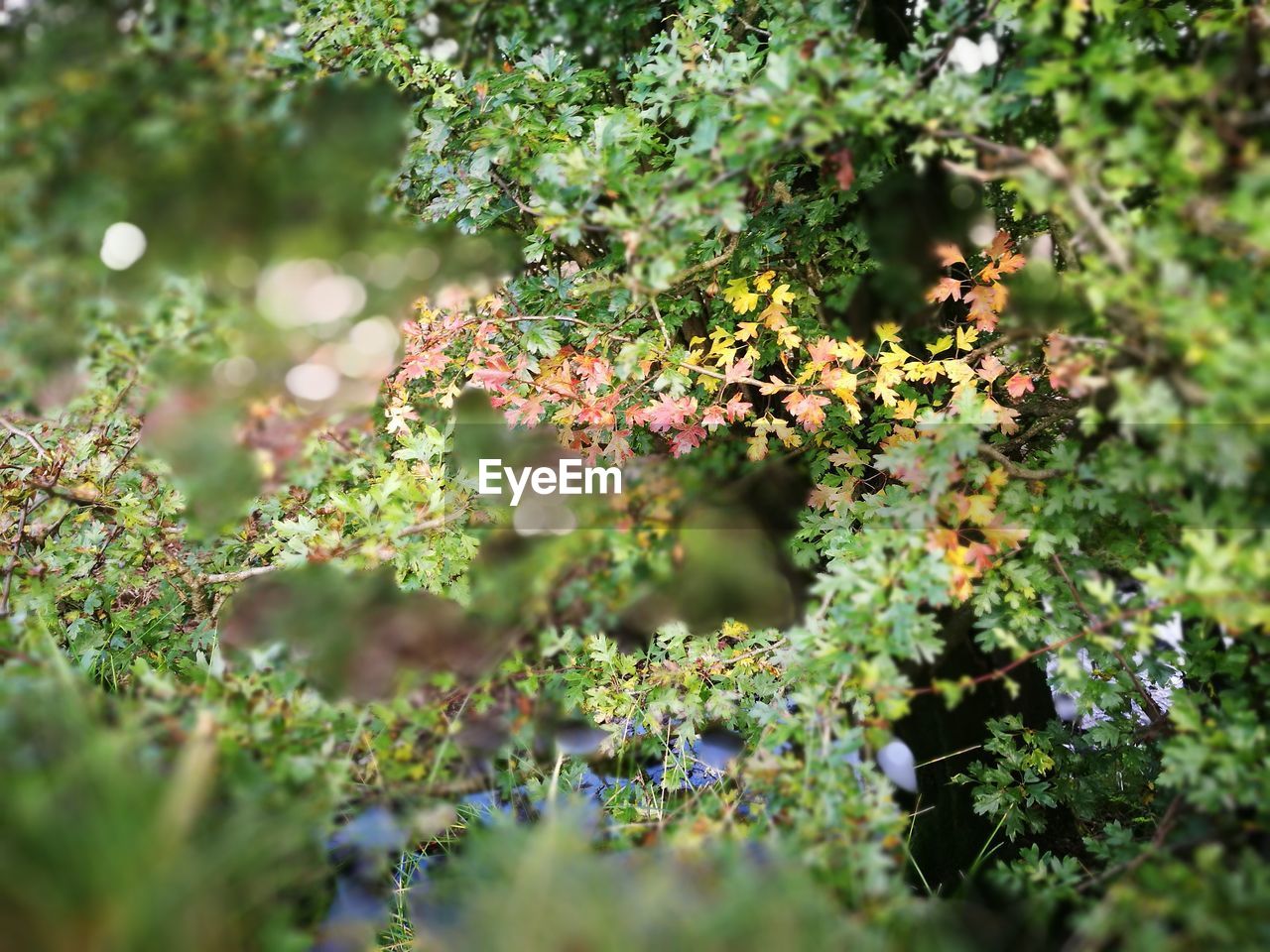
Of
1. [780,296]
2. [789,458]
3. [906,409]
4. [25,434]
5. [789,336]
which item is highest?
[780,296]

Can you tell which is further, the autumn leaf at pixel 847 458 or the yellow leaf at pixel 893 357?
the autumn leaf at pixel 847 458

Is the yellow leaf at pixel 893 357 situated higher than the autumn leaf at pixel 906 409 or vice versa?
the yellow leaf at pixel 893 357

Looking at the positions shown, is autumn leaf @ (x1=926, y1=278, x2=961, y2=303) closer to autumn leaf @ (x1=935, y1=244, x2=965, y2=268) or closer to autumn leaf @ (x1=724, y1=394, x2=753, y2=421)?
autumn leaf @ (x1=935, y1=244, x2=965, y2=268)

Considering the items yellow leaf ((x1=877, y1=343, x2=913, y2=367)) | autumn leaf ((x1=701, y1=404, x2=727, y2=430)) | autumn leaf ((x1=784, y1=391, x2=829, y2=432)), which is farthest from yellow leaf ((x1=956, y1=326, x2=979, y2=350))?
autumn leaf ((x1=701, y1=404, x2=727, y2=430))

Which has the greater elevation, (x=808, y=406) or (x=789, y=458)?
(x=808, y=406)

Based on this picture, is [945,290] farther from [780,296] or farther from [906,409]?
[780,296]

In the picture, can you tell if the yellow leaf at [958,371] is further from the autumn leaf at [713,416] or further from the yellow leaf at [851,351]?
the autumn leaf at [713,416]

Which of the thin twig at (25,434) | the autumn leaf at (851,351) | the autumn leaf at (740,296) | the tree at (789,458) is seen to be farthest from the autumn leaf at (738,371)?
the thin twig at (25,434)

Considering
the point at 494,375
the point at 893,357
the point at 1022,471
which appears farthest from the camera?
the point at 494,375

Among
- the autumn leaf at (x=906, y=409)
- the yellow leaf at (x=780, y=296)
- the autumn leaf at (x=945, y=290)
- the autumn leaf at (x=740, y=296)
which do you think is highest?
the autumn leaf at (x=945, y=290)

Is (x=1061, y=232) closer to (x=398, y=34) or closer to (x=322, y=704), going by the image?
(x=398, y=34)

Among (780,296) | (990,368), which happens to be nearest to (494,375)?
(780,296)

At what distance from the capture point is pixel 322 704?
1675mm

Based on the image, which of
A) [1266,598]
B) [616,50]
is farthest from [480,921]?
[616,50]
